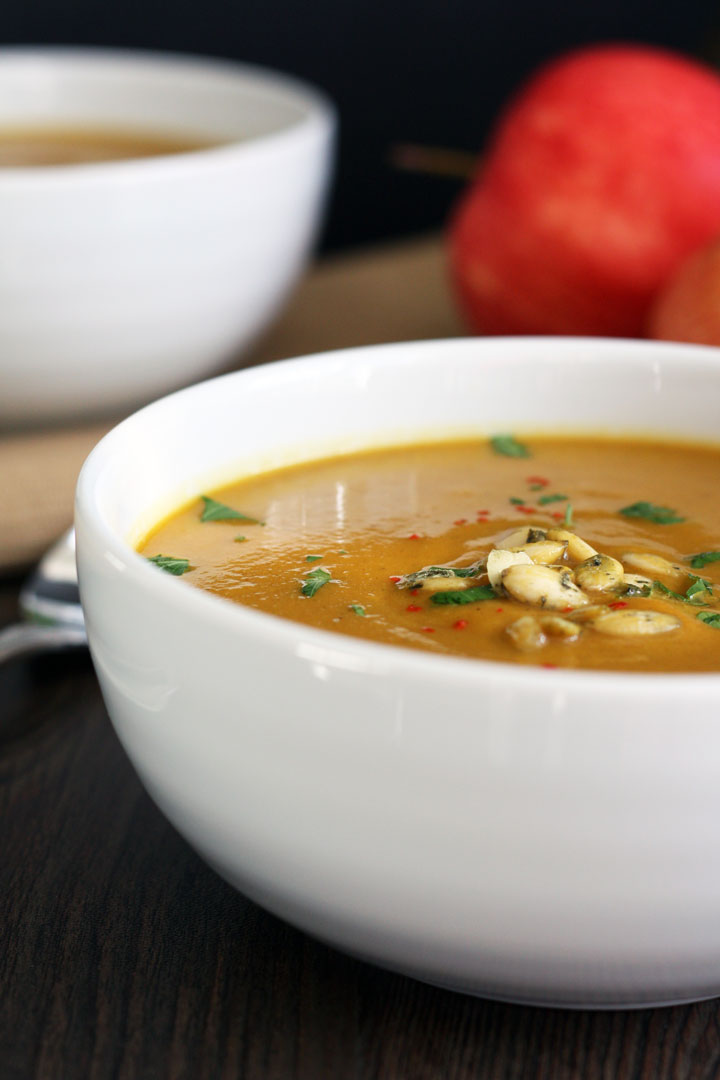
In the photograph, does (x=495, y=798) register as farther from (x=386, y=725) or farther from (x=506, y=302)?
(x=506, y=302)

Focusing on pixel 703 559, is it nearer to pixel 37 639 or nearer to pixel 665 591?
pixel 665 591

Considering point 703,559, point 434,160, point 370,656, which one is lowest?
point 434,160

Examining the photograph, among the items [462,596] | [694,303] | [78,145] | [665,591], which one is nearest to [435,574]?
[462,596]

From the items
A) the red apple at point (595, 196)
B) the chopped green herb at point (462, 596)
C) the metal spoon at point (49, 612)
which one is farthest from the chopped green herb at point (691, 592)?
the red apple at point (595, 196)

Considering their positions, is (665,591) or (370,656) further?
(665,591)

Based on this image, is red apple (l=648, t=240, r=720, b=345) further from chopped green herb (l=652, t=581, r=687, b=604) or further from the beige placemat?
chopped green herb (l=652, t=581, r=687, b=604)

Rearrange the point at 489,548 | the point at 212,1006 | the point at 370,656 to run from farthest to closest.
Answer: the point at 489,548, the point at 212,1006, the point at 370,656
